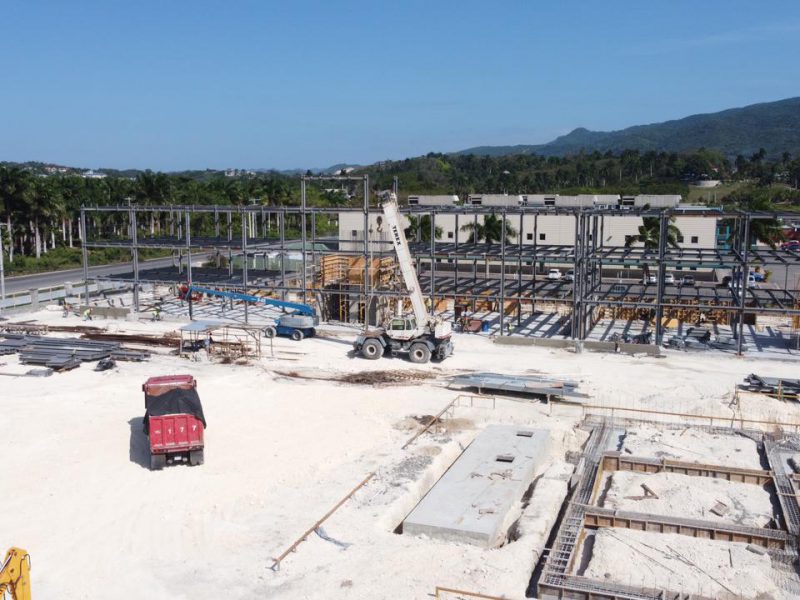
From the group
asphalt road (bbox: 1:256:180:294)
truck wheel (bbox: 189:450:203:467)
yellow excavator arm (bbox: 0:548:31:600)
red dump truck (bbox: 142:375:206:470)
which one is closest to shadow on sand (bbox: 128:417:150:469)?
red dump truck (bbox: 142:375:206:470)

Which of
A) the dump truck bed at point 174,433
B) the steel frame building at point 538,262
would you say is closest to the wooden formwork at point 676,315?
the steel frame building at point 538,262

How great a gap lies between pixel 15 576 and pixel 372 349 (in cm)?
2113

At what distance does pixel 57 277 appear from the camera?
198ft

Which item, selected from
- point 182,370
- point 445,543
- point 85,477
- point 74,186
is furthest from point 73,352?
point 74,186

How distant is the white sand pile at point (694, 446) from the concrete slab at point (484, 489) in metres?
2.75

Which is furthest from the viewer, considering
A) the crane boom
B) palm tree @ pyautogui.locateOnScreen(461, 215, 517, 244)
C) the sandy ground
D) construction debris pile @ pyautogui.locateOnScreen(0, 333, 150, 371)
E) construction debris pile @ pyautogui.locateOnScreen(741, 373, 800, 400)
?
palm tree @ pyautogui.locateOnScreen(461, 215, 517, 244)

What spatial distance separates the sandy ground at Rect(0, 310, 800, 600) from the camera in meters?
13.9

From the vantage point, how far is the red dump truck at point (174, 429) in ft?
61.0

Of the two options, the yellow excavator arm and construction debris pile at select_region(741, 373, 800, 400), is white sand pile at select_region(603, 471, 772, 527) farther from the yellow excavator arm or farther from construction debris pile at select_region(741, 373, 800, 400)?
the yellow excavator arm

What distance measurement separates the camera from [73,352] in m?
30.8

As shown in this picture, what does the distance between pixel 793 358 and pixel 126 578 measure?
2835 centimetres

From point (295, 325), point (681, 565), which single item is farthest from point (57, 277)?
point (681, 565)

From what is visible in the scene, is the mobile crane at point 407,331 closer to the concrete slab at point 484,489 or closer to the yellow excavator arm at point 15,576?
the concrete slab at point 484,489

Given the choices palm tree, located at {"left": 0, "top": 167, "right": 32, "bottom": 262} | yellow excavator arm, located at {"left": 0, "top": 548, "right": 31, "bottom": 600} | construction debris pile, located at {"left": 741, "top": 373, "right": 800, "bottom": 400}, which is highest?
palm tree, located at {"left": 0, "top": 167, "right": 32, "bottom": 262}
